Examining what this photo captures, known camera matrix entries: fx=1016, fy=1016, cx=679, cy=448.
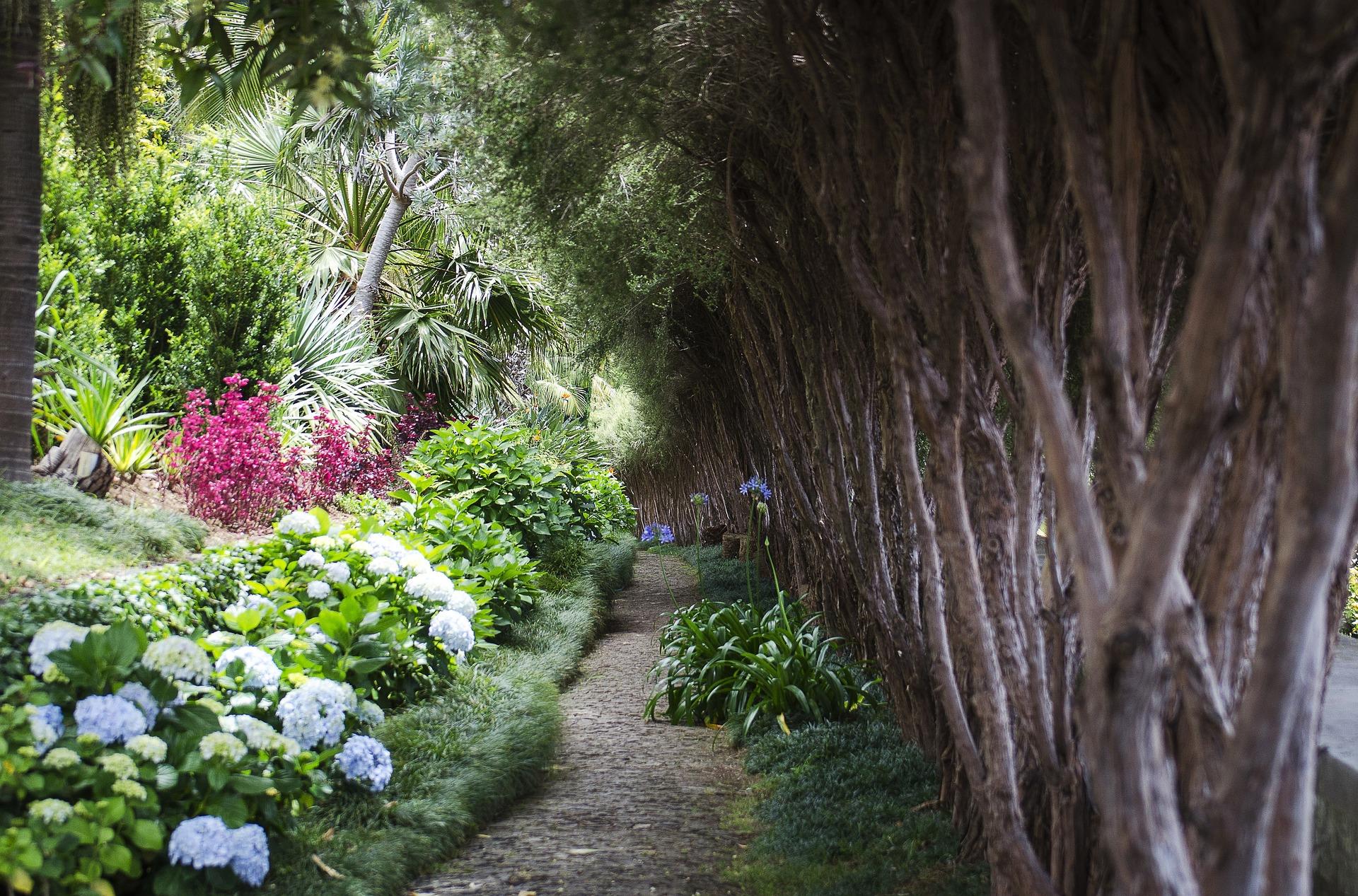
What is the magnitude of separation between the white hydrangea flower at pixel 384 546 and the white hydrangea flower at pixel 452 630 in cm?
50

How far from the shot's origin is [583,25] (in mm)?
3018

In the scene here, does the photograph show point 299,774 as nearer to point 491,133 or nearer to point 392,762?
point 392,762

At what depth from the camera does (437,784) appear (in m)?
4.12

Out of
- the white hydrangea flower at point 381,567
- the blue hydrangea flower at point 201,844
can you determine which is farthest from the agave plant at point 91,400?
the blue hydrangea flower at point 201,844

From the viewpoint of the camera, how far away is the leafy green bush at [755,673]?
5578 mm

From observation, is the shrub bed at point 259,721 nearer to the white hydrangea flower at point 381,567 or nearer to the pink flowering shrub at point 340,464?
the white hydrangea flower at point 381,567

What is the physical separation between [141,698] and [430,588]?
7.22ft

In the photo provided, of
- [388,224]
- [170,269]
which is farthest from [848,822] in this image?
[388,224]

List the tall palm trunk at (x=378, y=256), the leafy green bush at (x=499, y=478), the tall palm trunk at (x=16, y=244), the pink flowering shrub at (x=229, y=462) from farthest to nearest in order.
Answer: the tall palm trunk at (x=378, y=256) < the leafy green bush at (x=499, y=478) < the pink flowering shrub at (x=229, y=462) < the tall palm trunk at (x=16, y=244)

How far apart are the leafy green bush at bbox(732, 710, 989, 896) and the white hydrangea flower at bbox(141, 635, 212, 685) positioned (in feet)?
6.60

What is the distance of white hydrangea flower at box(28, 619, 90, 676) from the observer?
9.33 feet

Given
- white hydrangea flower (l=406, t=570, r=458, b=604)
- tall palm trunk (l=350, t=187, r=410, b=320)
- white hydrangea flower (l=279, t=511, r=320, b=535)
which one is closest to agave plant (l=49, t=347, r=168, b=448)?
white hydrangea flower (l=279, t=511, r=320, b=535)

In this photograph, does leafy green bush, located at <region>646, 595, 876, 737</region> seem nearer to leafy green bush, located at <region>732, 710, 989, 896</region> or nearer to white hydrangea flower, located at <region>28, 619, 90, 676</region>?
leafy green bush, located at <region>732, 710, 989, 896</region>

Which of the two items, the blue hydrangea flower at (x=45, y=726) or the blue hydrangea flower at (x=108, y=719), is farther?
the blue hydrangea flower at (x=108, y=719)
